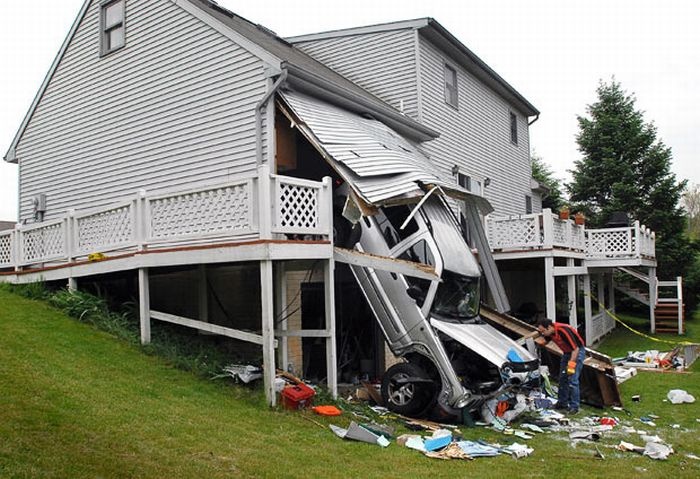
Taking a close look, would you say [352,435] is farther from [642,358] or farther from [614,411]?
[642,358]

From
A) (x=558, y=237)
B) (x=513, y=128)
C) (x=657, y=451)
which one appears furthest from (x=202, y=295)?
(x=513, y=128)

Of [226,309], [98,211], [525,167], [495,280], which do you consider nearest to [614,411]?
[495,280]

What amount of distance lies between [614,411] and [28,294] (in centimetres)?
1090

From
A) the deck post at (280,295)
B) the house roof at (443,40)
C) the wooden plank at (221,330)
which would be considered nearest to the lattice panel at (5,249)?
the wooden plank at (221,330)

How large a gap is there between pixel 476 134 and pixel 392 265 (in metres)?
12.6

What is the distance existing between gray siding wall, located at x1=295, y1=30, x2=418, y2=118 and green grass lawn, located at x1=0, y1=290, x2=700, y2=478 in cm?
1053

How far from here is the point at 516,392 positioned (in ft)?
32.1

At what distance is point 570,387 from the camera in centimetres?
1091

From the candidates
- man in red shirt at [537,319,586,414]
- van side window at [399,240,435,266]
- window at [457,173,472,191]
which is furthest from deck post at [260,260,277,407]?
window at [457,173,472,191]

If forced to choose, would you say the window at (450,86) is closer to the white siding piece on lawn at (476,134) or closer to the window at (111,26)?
the white siding piece on lawn at (476,134)

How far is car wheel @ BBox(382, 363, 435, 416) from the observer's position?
30.2 feet

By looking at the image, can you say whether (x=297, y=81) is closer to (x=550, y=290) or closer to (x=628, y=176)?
(x=550, y=290)

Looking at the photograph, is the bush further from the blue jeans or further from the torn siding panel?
the torn siding panel

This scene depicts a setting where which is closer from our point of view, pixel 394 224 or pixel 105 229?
pixel 394 224
